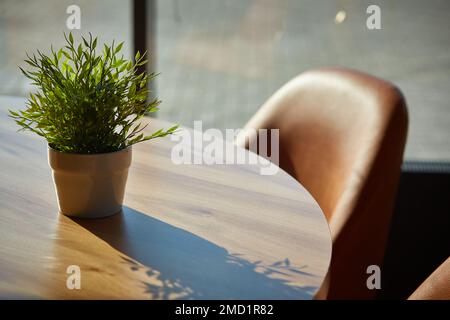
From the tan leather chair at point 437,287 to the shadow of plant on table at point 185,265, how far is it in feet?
0.91

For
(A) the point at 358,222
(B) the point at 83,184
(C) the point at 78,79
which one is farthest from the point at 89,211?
(A) the point at 358,222

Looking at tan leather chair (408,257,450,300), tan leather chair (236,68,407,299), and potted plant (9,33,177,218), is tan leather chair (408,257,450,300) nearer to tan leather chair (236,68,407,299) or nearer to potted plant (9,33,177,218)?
tan leather chair (236,68,407,299)

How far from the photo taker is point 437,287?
40.0 inches

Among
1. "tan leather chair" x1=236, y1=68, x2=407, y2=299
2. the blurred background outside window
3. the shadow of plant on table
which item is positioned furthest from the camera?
the blurred background outside window

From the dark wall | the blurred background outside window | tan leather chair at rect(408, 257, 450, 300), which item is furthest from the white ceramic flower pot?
the dark wall

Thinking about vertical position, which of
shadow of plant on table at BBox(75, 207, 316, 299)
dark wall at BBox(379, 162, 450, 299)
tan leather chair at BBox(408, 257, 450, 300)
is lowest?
dark wall at BBox(379, 162, 450, 299)

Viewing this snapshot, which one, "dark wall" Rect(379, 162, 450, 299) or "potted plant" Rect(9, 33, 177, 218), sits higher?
"potted plant" Rect(9, 33, 177, 218)

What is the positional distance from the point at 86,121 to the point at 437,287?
0.61m

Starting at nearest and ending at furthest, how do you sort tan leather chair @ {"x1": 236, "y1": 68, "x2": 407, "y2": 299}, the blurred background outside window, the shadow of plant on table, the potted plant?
the shadow of plant on table → the potted plant → tan leather chair @ {"x1": 236, "y1": 68, "x2": 407, "y2": 299} → the blurred background outside window

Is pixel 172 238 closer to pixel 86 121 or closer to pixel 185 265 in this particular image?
pixel 185 265

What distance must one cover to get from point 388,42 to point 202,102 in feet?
2.36

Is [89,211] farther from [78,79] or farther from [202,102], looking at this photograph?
[202,102]

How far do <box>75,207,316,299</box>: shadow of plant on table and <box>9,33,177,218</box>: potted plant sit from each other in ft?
0.16

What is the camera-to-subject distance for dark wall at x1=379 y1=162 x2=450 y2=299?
2.33 metres
